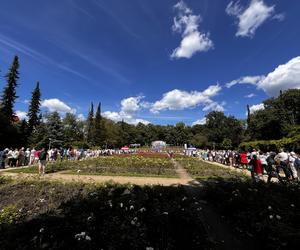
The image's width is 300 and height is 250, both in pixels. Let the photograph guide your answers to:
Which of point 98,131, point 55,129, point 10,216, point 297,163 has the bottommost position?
point 10,216

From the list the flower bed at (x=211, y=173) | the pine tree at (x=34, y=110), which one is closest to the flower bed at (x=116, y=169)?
the flower bed at (x=211, y=173)

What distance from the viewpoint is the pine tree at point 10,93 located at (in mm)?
44128

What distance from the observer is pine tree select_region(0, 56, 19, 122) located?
4413cm

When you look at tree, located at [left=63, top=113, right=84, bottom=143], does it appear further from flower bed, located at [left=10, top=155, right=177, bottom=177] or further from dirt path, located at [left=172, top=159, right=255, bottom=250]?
dirt path, located at [left=172, top=159, right=255, bottom=250]

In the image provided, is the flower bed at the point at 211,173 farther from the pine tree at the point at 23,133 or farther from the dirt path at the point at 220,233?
the pine tree at the point at 23,133

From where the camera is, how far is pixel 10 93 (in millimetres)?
45281

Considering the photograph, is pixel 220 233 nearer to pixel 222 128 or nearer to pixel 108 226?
pixel 108 226

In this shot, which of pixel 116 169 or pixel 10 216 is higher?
pixel 116 169

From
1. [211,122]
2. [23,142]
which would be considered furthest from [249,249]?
[211,122]

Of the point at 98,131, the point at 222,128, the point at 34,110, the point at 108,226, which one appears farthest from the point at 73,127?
the point at 108,226

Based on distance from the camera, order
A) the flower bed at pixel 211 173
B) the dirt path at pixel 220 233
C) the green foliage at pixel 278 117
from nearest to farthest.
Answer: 1. the dirt path at pixel 220 233
2. the flower bed at pixel 211 173
3. the green foliage at pixel 278 117

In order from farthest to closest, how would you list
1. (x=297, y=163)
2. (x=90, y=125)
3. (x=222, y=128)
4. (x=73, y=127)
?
(x=222, y=128) < (x=90, y=125) < (x=73, y=127) < (x=297, y=163)

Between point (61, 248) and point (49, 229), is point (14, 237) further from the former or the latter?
point (61, 248)

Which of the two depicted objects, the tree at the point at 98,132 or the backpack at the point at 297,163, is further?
the tree at the point at 98,132
